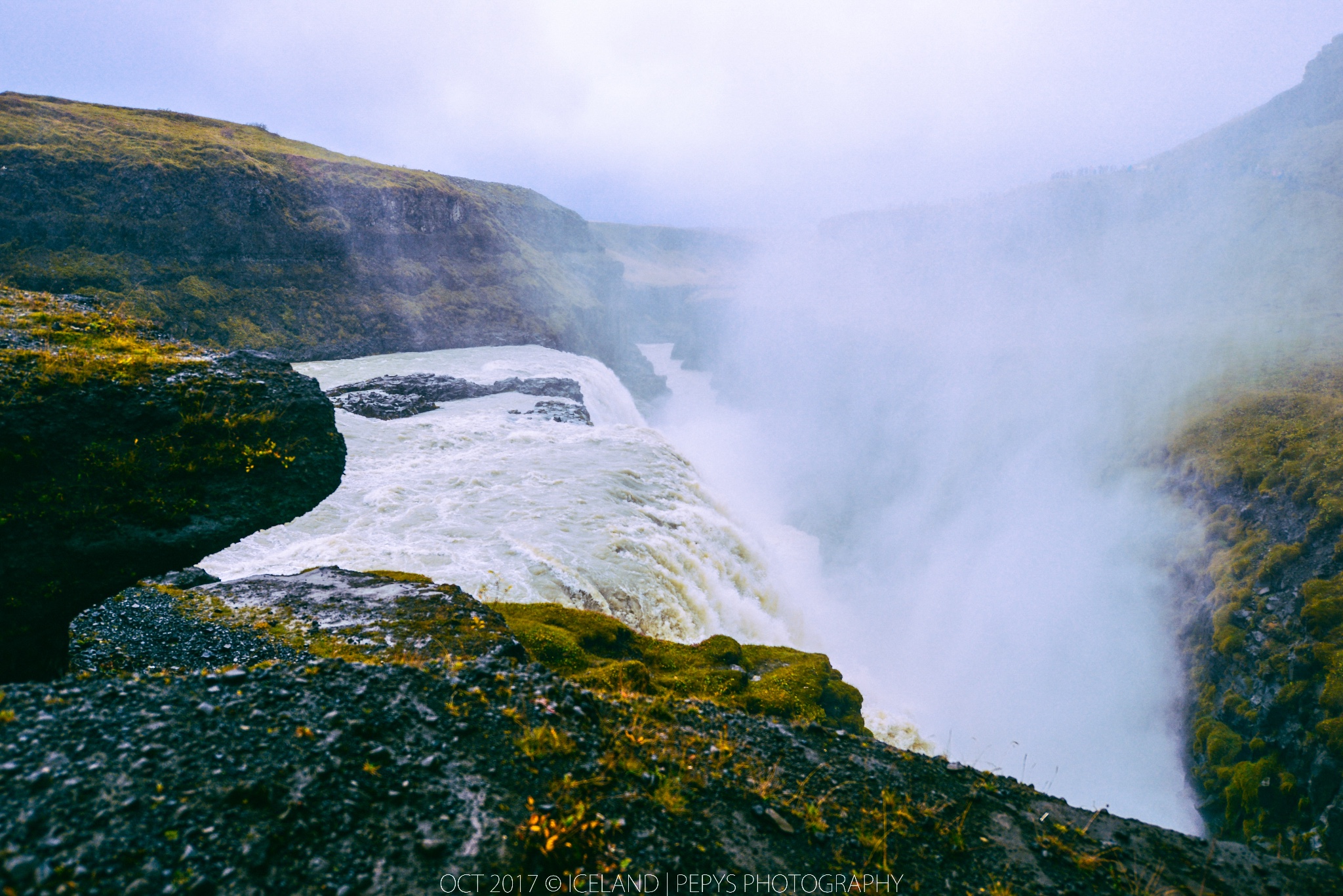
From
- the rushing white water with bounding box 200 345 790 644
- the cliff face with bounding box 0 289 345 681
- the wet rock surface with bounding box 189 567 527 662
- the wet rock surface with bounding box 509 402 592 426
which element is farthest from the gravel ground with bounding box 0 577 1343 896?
the wet rock surface with bounding box 509 402 592 426

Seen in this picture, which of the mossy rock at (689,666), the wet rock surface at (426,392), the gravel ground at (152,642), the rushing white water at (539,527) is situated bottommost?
the gravel ground at (152,642)

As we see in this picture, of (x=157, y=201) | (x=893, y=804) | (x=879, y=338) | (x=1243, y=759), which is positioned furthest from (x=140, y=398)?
(x=879, y=338)

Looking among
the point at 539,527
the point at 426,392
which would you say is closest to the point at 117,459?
the point at 539,527

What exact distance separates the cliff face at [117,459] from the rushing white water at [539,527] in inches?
362

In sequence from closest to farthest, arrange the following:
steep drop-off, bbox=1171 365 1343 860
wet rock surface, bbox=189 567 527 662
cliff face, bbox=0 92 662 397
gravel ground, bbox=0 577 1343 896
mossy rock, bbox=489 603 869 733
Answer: gravel ground, bbox=0 577 1343 896
wet rock surface, bbox=189 567 527 662
mossy rock, bbox=489 603 869 733
steep drop-off, bbox=1171 365 1343 860
cliff face, bbox=0 92 662 397

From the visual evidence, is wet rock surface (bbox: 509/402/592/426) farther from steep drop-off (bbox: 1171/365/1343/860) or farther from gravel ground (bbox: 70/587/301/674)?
steep drop-off (bbox: 1171/365/1343/860)

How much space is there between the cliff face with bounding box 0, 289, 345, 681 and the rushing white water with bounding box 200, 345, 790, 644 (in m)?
9.20

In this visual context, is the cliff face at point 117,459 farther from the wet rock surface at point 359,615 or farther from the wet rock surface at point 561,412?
the wet rock surface at point 561,412

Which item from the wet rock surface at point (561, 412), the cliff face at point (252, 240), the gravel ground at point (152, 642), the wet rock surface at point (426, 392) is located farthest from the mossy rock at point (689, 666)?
the cliff face at point (252, 240)

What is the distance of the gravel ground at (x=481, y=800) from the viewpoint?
3.99 metres

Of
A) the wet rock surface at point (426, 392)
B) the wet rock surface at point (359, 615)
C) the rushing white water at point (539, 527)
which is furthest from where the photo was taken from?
the wet rock surface at point (426, 392)

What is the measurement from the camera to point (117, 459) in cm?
666

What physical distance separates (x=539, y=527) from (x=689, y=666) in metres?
9.77

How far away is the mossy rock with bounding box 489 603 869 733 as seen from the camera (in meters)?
11.1
